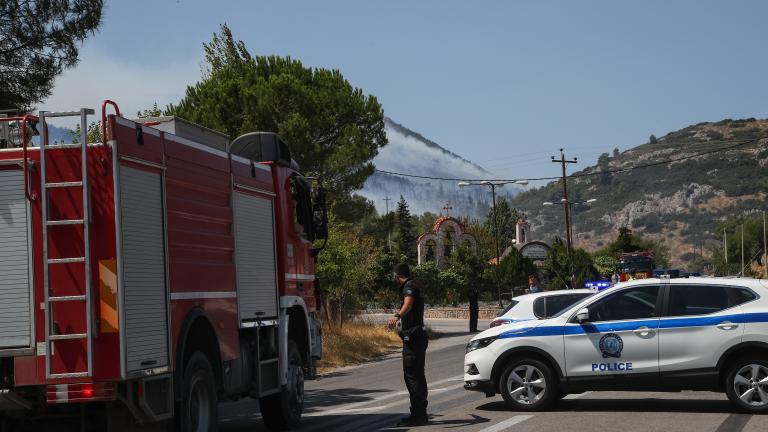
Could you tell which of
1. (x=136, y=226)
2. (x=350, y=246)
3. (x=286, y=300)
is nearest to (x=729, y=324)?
(x=286, y=300)

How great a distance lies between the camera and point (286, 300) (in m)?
13.2

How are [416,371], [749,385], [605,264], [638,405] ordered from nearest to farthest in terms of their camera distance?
1. [749,385]
2. [416,371]
3. [638,405]
4. [605,264]

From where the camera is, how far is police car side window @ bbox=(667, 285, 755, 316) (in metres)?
13.3

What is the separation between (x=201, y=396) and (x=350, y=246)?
825 inches

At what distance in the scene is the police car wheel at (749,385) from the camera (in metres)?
12.8

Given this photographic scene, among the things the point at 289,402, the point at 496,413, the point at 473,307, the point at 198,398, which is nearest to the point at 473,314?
the point at 473,307

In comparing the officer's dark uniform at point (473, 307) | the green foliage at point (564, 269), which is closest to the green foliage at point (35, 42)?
the officer's dark uniform at point (473, 307)

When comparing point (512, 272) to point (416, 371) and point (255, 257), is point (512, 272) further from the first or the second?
point (255, 257)

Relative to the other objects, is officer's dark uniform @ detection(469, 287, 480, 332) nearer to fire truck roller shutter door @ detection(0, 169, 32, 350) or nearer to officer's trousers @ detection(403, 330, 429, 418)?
officer's trousers @ detection(403, 330, 429, 418)

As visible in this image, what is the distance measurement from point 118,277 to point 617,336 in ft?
23.1

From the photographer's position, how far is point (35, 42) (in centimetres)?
1866

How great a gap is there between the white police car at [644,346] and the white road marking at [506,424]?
74 cm

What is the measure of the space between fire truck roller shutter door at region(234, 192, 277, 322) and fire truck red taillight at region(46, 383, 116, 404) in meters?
3.15

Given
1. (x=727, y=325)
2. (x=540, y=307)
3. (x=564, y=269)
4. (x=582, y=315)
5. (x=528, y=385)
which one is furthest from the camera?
(x=564, y=269)
